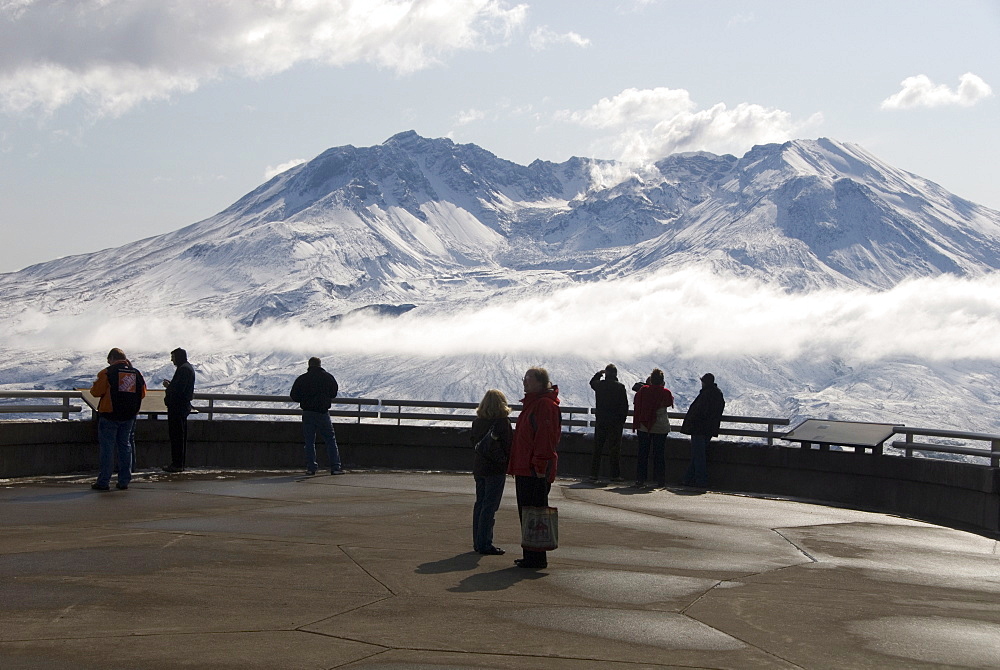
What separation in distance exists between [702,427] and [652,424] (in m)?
0.79

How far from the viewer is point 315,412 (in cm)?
1978

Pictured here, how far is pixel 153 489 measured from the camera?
1625 cm

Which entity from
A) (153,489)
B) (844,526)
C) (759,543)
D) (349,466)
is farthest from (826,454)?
(153,489)

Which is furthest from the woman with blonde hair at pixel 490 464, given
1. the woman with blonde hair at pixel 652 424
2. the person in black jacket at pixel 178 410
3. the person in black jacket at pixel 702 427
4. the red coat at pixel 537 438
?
the person in black jacket at pixel 178 410

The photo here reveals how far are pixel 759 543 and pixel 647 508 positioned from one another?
328cm

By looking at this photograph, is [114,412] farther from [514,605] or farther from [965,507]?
[965,507]

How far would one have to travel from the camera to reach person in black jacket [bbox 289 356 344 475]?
19.7 meters

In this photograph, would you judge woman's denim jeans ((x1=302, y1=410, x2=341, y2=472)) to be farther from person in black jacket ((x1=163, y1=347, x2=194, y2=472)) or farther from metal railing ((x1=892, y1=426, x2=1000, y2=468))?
metal railing ((x1=892, y1=426, x2=1000, y2=468))

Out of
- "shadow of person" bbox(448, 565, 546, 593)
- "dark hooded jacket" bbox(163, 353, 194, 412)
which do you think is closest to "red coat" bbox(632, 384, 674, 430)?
"dark hooded jacket" bbox(163, 353, 194, 412)

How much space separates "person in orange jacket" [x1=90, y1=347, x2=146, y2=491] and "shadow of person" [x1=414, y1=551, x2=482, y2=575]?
21.2 ft

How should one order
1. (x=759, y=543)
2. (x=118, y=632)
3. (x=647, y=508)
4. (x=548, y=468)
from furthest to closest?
(x=647, y=508) < (x=759, y=543) < (x=548, y=468) < (x=118, y=632)

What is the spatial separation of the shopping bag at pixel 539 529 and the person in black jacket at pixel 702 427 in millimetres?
9078

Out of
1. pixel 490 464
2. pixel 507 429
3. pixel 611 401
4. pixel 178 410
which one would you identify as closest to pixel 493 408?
pixel 507 429

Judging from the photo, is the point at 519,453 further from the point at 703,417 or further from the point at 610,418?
the point at 703,417
